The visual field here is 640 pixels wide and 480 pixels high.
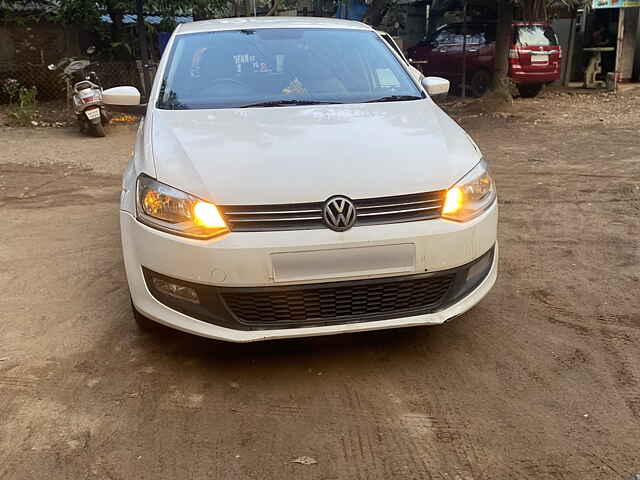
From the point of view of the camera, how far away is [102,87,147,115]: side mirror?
4.24 meters

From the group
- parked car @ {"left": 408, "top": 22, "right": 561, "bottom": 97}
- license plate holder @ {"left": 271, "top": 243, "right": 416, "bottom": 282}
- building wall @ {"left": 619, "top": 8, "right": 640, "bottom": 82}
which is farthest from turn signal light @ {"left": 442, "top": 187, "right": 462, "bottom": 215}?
building wall @ {"left": 619, "top": 8, "right": 640, "bottom": 82}

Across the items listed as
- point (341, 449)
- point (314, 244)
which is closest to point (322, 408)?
point (341, 449)

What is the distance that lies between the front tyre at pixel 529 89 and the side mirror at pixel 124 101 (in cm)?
1206

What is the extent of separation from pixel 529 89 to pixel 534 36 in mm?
1157

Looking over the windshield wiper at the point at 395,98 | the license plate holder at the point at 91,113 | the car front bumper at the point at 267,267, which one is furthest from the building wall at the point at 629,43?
the car front bumper at the point at 267,267

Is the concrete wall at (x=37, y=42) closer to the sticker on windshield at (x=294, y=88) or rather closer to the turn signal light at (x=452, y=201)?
the sticker on windshield at (x=294, y=88)

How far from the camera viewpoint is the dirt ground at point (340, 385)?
8.45 ft

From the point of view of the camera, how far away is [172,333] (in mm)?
3596

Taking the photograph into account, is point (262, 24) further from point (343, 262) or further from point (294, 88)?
point (343, 262)

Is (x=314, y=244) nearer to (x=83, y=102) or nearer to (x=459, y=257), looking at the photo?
Result: (x=459, y=257)

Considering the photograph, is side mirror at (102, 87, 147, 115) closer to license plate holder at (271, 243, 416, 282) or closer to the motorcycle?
license plate holder at (271, 243, 416, 282)

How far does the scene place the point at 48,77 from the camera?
12828mm

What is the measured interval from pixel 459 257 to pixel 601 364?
92 cm

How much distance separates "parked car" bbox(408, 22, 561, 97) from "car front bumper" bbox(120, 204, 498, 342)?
1102 centimetres
